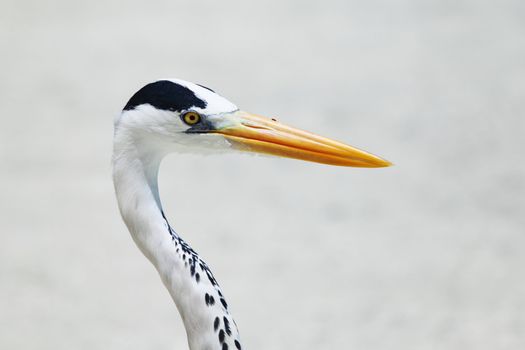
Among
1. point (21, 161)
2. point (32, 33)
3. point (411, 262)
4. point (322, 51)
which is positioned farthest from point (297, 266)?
point (32, 33)

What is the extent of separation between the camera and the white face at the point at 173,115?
2.94 metres

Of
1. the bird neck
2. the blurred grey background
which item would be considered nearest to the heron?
the bird neck

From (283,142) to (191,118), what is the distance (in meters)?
0.30

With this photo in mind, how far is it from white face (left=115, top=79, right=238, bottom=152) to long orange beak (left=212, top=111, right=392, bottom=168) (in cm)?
4

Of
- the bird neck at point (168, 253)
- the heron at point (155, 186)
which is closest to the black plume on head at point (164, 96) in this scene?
the heron at point (155, 186)

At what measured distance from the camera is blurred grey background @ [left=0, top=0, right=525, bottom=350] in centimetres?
562

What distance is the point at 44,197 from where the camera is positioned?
6777 mm

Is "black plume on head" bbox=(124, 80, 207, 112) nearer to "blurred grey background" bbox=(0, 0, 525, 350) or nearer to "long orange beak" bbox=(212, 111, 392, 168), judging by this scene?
"long orange beak" bbox=(212, 111, 392, 168)

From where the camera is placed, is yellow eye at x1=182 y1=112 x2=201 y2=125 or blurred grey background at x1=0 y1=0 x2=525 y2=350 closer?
yellow eye at x1=182 y1=112 x2=201 y2=125

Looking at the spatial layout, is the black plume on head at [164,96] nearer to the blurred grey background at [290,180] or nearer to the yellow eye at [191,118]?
the yellow eye at [191,118]

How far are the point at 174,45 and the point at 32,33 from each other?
4.58ft

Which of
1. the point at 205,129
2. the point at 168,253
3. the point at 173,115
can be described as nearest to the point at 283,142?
the point at 205,129

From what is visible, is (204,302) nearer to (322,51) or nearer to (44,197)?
(44,197)

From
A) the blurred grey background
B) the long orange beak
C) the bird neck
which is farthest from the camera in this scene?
the blurred grey background
